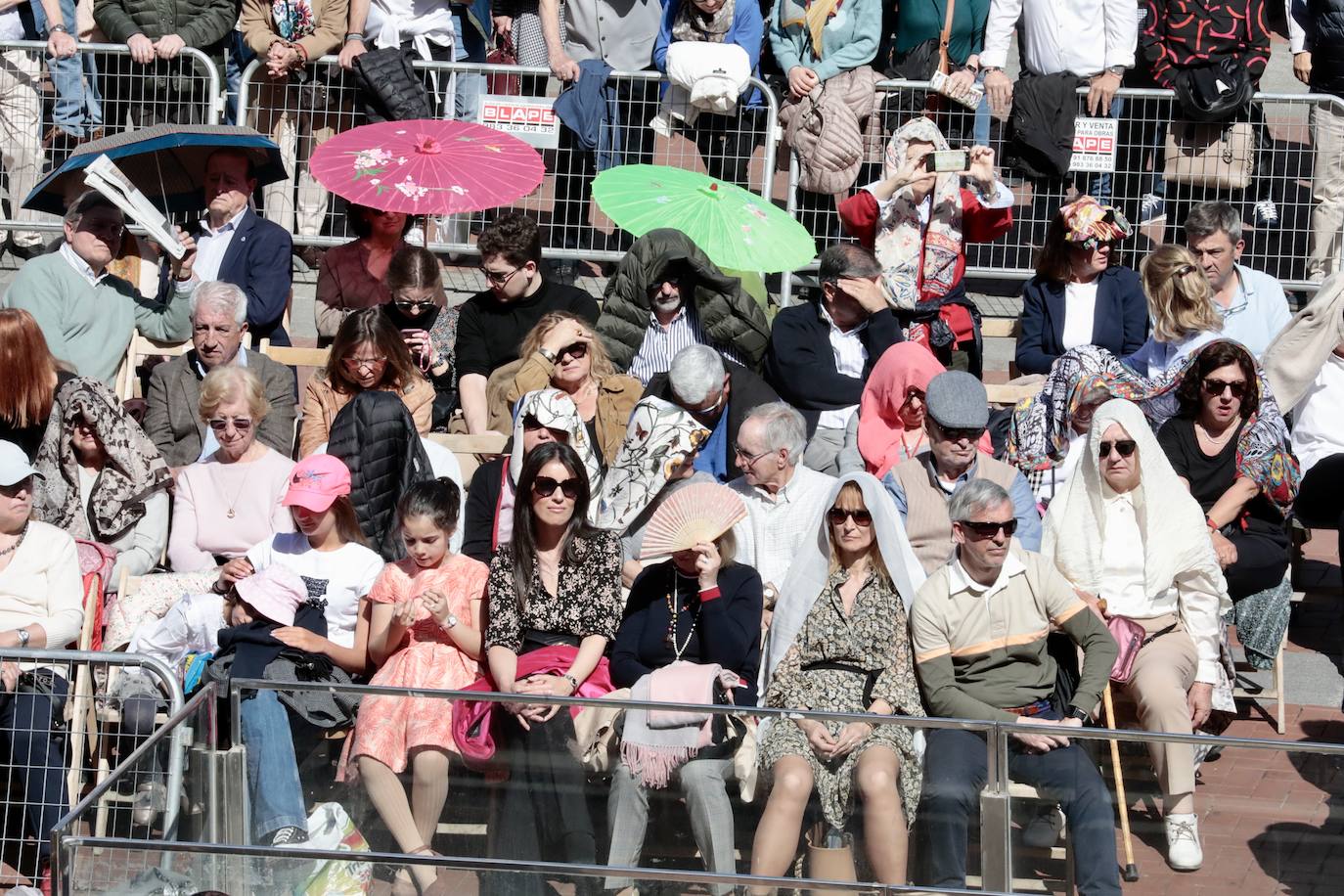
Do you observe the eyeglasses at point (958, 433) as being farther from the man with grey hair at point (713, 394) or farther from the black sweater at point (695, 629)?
the black sweater at point (695, 629)

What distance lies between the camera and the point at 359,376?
854cm

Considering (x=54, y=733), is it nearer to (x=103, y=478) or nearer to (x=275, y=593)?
(x=275, y=593)

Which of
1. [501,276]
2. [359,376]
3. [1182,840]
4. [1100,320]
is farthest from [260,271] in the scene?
[1182,840]

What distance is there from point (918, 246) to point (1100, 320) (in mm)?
932

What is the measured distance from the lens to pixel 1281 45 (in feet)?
42.6

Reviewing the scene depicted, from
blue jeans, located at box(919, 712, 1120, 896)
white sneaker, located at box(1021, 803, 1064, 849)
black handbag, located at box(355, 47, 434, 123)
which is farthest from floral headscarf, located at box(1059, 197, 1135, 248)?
white sneaker, located at box(1021, 803, 1064, 849)

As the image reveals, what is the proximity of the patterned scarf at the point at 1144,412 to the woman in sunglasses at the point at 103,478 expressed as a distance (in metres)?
3.63

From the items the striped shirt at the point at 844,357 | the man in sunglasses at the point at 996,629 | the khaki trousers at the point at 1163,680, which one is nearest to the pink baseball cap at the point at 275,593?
the man in sunglasses at the point at 996,629

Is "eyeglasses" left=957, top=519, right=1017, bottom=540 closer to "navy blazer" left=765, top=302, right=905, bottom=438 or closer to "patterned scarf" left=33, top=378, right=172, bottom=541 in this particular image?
"navy blazer" left=765, top=302, right=905, bottom=438

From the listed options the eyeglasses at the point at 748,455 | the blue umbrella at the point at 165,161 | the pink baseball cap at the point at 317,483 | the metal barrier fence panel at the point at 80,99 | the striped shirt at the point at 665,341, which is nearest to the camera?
the pink baseball cap at the point at 317,483

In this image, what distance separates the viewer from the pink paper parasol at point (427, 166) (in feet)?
29.8

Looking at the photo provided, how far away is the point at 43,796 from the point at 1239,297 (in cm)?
594

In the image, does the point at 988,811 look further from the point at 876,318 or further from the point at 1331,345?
the point at 1331,345

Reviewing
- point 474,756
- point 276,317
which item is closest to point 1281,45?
point 276,317
